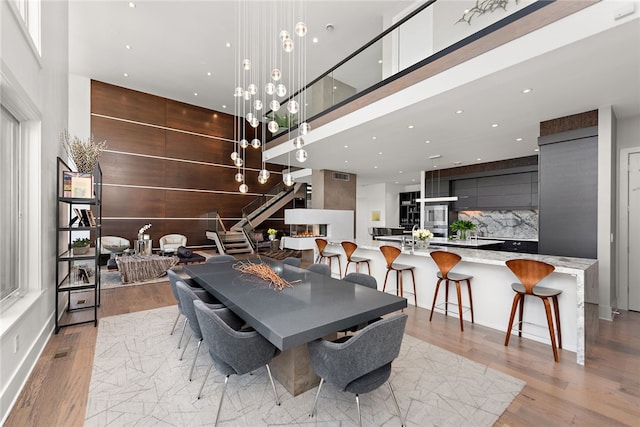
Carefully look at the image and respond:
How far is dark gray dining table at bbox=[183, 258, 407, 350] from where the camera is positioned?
5.32ft

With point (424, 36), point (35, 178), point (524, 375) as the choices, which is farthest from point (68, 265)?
point (424, 36)

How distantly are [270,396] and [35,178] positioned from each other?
309cm

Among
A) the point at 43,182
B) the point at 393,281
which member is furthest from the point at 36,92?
the point at 393,281

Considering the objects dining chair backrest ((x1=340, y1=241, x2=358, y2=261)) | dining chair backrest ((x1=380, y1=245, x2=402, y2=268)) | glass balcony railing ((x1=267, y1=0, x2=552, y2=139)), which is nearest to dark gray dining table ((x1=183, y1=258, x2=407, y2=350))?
dining chair backrest ((x1=380, y1=245, x2=402, y2=268))

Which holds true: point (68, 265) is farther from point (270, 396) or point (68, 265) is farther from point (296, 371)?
point (296, 371)

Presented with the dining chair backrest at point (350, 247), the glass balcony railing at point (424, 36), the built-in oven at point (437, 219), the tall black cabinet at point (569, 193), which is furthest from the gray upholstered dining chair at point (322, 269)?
the built-in oven at point (437, 219)

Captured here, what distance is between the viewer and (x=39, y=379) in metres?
2.33

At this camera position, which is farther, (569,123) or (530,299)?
(569,123)

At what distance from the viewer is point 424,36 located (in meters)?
3.96

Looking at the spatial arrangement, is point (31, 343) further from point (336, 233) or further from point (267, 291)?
point (336, 233)

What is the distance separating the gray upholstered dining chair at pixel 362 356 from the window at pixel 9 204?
9.24 feet

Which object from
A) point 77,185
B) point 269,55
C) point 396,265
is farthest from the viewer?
point 269,55

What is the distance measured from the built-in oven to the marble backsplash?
1.58 ft

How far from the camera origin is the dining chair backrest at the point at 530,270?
8.93 feet
